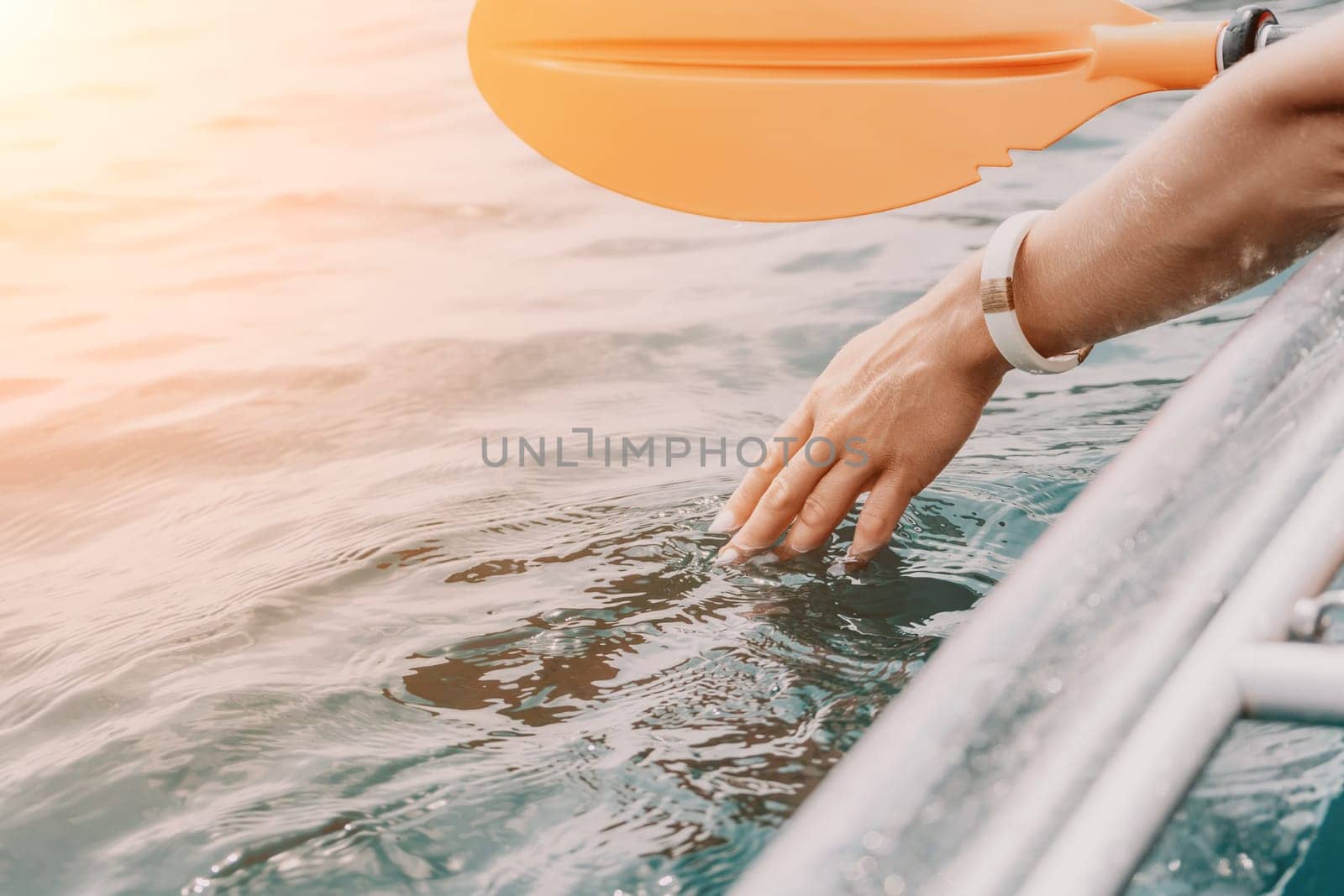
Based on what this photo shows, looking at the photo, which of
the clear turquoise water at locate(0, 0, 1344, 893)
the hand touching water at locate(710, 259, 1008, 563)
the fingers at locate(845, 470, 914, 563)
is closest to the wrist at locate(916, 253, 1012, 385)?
the hand touching water at locate(710, 259, 1008, 563)

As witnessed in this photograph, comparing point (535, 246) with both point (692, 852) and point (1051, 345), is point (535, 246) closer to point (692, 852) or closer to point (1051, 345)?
point (1051, 345)

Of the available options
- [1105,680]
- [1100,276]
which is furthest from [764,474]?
[1105,680]

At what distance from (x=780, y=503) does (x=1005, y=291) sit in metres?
0.33

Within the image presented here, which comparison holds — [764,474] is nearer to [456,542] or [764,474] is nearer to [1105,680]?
[456,542]

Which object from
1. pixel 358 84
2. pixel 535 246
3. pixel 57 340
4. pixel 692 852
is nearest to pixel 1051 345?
pixel 692 852

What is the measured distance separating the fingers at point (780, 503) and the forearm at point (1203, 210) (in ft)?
0.72

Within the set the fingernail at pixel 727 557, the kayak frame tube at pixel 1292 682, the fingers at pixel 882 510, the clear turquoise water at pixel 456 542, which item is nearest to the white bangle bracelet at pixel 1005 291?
the fingers at pixel 882 510

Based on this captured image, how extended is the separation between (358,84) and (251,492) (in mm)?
3480

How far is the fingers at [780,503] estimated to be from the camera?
1.24 metres

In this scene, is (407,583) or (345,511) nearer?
(407,583)

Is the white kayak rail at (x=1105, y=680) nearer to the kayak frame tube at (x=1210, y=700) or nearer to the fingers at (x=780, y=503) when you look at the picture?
the kayak frame tube at (x=1210, y=700)

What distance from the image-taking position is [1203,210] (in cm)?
97

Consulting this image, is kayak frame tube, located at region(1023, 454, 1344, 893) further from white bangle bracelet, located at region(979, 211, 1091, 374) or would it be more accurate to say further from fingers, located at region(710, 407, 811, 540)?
fingers, located at region(710, 407, 811, 540)

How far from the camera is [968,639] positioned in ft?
1.71
